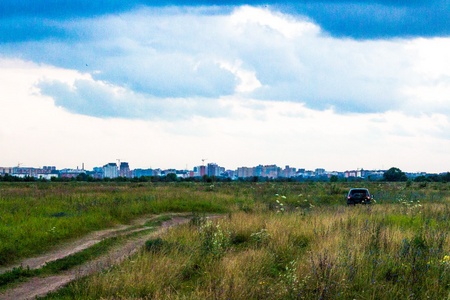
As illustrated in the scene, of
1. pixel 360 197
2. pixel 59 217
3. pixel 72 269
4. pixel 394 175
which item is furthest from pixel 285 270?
pixel 394 175

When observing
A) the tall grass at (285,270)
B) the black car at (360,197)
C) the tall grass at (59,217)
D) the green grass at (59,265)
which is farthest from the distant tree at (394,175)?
the green grass at (59,265)

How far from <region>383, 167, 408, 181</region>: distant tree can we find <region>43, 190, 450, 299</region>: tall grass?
423 ft

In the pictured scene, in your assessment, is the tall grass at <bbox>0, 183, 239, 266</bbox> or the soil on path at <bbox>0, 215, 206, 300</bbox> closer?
the soil on path at <bbox>0, 215, 206, 300</bbox>

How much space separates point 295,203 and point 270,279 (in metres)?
22.5

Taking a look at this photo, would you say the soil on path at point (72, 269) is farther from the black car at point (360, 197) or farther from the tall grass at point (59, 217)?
the black car at point (360, 197)

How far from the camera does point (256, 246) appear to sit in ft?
34.5

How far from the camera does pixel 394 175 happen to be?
131 meters

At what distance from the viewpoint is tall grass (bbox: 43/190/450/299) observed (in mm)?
7047

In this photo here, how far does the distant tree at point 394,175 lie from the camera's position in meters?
130

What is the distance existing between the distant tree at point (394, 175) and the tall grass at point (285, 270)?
12882cm

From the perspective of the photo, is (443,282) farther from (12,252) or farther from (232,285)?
(12,252)

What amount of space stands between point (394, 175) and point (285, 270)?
5292 inches

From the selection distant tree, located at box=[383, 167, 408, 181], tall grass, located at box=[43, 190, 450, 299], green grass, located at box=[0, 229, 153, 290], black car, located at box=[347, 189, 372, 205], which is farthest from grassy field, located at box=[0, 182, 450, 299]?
distant tree, located at box=[383, 167, 408, 181]

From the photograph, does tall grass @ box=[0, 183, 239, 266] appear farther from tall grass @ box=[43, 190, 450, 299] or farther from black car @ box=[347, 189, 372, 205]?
black car @ box=[347, 189, 372, 205]
